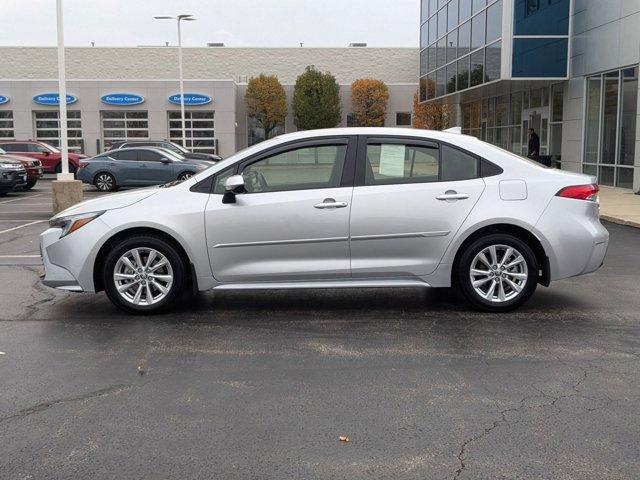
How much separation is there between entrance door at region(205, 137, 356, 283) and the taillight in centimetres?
196

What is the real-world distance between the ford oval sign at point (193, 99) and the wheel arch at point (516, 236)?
39873mm

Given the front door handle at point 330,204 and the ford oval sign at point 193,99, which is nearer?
the front door handle at point 330,204

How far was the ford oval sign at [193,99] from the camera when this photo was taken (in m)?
44.1

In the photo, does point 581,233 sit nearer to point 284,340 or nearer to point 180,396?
point 284,340

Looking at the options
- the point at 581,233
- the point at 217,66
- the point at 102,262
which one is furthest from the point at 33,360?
the point at 217,66

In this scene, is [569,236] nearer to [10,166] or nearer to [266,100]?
[10,166]

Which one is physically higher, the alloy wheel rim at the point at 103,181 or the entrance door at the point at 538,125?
the entrance door at the point at 538,125

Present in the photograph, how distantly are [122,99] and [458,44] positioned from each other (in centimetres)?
2431

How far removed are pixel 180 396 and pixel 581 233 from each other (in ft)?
12.9

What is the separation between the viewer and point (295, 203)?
627cm

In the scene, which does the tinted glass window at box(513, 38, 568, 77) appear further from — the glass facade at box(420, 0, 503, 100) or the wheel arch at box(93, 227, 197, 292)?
the wheel arch at box(93, 227, 197, 292)

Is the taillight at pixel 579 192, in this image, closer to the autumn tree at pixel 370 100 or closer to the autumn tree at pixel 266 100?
the autumn tree at pixel 266 100

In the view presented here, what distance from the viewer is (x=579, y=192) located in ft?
20.9

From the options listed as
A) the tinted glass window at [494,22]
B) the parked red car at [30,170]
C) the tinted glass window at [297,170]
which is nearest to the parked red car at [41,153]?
the parked red car at [30,170]
